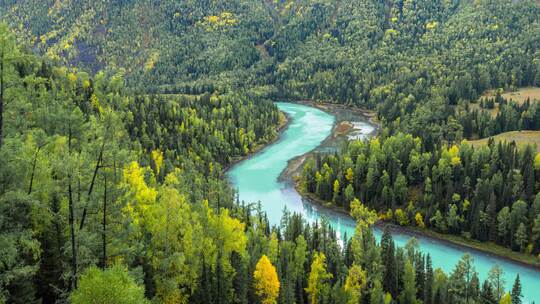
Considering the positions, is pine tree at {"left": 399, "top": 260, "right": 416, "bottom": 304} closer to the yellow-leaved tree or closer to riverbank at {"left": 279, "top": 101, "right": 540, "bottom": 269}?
the yellow-leaved tree

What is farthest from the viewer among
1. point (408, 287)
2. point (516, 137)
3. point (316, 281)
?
point (516, 137)

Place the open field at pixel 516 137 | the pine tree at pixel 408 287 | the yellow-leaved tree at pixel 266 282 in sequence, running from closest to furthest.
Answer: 1. the yellow-leaved tree at pixel 266 282
2. the pine tree at pixel 408 287
3. the open field at pixel 516 137

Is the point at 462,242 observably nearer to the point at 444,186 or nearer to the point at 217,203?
the point at 444,186

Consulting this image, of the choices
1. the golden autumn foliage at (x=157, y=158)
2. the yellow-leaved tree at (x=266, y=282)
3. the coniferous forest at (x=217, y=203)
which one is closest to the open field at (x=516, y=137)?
the coniferous forest at (x=217, y=203)

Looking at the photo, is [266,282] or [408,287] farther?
[408,287]

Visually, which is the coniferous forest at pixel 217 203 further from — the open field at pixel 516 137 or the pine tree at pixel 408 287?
the open field at pixel 516 137

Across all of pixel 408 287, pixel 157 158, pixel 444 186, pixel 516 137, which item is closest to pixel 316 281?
pixel 408 287

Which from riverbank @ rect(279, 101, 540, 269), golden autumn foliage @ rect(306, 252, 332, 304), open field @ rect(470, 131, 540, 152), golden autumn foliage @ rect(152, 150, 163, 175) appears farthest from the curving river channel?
open field @ rect(470, 131, 540, 152)
